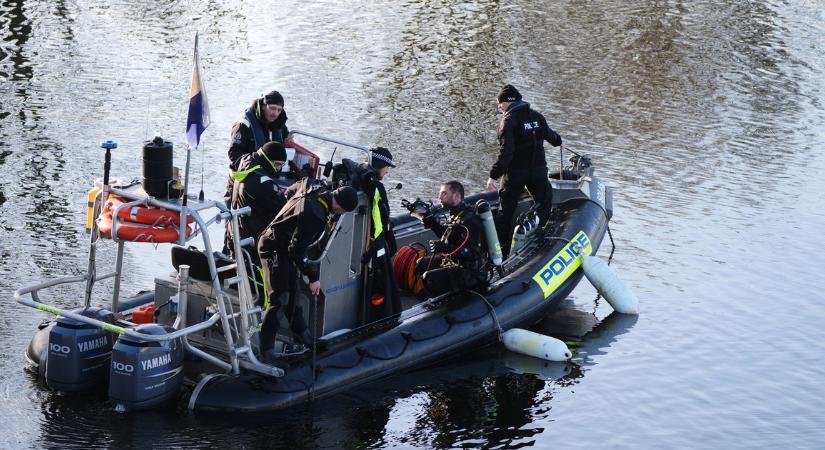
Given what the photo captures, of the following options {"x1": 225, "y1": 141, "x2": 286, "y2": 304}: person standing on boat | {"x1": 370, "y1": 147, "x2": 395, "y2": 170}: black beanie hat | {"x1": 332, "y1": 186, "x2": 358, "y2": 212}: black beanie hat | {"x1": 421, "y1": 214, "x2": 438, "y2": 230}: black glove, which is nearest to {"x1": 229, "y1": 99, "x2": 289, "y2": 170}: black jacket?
{"x1": 225, "y1": 141, "x2": 286, "y2": 304}: person standing on boat

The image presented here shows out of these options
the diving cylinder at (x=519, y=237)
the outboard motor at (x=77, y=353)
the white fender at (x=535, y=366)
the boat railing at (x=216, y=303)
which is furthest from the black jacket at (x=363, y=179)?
the diving cylinder at (x=519, y=237)

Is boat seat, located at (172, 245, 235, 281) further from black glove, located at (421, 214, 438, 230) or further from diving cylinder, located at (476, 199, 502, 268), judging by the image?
diving cylinder, located at (476, 199, 502, 268)

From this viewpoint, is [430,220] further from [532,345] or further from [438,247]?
[532,345]

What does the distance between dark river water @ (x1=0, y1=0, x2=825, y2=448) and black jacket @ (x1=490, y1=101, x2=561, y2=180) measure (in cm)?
123

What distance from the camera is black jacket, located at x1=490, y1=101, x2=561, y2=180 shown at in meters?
9.20

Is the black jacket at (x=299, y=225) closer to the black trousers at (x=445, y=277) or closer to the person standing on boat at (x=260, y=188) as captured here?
the person standing on boat at (x=260, y=188)

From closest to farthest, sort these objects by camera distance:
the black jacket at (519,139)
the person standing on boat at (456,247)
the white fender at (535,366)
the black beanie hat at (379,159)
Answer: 1. the black beanie hat at (379,159)
2. the person standing on boat at (456,247)
3. the white fender at (535,366)
4. the black jacket at (519,139)

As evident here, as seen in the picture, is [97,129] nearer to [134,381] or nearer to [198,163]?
[198,163]

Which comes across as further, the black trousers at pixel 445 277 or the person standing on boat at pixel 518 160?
the person standing on boat at pixel 518 160

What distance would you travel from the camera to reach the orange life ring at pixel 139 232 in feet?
21.8

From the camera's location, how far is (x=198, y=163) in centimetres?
1246

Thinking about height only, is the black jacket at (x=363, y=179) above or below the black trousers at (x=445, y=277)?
above

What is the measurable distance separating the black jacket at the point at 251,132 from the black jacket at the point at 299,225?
48.3 inches

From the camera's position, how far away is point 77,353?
6.98m
